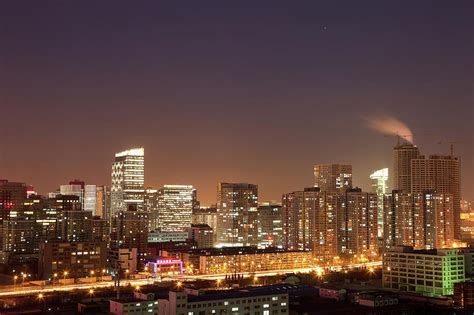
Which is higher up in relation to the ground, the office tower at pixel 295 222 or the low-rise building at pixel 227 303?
the office tower at pixel 295 222

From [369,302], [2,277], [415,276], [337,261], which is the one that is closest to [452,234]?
[337,261]

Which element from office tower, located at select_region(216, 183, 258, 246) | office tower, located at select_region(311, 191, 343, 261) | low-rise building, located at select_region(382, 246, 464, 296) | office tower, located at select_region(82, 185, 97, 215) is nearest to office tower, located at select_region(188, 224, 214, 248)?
office tower, located at select_region(216, 183, 258, 246)

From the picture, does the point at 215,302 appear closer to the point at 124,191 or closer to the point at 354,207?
the point at 354,207

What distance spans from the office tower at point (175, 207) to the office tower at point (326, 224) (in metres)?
15.3

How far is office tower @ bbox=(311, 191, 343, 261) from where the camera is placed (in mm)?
32656

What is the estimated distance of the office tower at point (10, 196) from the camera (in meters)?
33.2

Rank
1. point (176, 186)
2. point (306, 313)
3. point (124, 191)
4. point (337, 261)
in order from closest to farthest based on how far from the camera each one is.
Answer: point (306, 313) → point (337, 261) → point (124, 191) → point (176, 186)

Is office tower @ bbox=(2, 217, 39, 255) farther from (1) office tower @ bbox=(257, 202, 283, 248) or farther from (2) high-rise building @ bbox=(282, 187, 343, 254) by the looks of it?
(1) office tower @ bbox=(257, 202, 283, 248)

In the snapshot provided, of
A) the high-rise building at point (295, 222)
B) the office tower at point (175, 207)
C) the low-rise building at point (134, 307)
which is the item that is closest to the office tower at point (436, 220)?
the high-rise building at point (295, 222)

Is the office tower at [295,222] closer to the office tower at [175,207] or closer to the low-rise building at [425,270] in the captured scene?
the low-rise building at [425,270]

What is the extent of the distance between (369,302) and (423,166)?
24075 millimetres

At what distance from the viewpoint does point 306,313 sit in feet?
53.5

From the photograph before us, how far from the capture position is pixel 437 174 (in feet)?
133

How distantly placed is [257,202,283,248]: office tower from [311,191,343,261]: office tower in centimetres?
557
